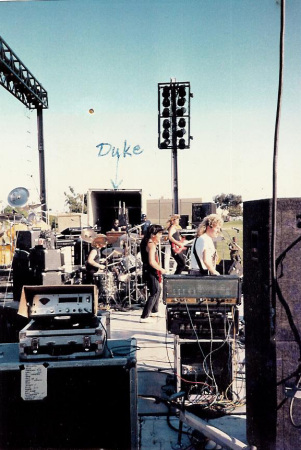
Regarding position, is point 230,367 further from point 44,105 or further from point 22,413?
point 44,105

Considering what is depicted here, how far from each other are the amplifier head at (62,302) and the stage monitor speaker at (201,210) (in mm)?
9962

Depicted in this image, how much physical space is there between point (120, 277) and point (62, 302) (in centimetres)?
482

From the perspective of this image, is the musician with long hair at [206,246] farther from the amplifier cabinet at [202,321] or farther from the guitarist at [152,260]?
the guitarist at [152,260]

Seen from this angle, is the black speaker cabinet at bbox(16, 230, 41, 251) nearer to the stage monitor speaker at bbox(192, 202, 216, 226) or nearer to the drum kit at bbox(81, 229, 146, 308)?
the drum kit at bbox(81, 229, 146, 308)

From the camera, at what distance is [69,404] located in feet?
8.17

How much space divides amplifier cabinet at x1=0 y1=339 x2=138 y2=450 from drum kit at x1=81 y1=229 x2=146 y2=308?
4.89 metres

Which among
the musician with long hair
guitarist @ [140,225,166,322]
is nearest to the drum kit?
guitarist @ [140,225,166,322]

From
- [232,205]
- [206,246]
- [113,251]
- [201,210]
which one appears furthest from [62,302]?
[232,205]

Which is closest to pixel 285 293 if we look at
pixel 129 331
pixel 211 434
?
pixel 211 434

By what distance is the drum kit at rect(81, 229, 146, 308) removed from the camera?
7.59 meters

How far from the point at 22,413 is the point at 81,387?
0.40 m

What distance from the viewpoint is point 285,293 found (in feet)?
7.07

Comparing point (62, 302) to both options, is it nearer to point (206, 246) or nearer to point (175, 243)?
point (206, 246)

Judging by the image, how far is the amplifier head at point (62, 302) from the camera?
274 centimetres
